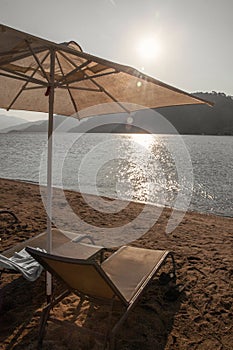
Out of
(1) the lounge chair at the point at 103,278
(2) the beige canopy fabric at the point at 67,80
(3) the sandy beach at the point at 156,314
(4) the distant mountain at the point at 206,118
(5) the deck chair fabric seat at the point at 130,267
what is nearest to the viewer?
(1) the lounge chair at the point at 103,278

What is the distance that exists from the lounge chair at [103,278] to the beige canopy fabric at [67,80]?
1.50 m

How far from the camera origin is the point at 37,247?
354 centimetres

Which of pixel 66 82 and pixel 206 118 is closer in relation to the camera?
pixel 66 82

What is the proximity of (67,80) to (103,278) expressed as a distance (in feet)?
7.09

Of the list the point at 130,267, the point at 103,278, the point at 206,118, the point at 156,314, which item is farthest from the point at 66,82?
the point at 206,118

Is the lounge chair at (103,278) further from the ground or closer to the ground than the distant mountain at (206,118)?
closer to the ground

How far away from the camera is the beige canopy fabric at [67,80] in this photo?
7.60 feet

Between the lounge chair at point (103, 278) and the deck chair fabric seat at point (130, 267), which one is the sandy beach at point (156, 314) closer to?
the lounge chair at point (103, 278)

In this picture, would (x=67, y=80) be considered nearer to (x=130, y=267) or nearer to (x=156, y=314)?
(x=130, y=267)

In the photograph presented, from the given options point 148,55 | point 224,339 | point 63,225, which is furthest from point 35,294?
point 148,55

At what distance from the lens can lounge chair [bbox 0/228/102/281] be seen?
279cm

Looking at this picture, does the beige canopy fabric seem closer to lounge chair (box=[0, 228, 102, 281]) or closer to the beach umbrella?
the beach umbrella

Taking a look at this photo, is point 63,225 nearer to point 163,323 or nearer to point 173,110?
point 163,323

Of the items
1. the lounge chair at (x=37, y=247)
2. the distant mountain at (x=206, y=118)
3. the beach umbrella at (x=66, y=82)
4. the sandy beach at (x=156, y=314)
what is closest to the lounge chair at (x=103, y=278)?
the sandy beach at (x=156, y=314)
